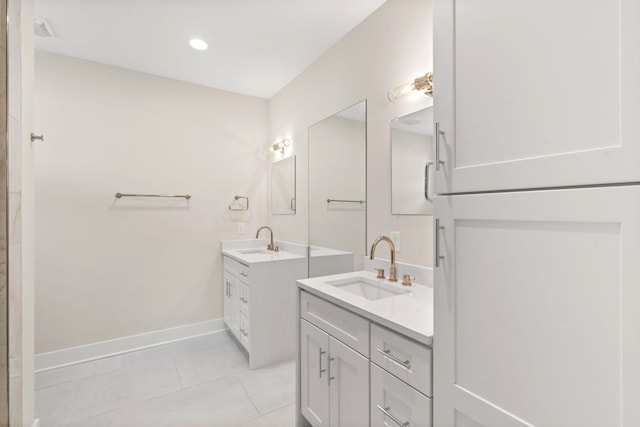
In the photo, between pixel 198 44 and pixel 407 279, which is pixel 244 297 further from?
pixel 198 44

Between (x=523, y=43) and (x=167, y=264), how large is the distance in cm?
307

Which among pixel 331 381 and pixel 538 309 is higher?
pixel 538 309

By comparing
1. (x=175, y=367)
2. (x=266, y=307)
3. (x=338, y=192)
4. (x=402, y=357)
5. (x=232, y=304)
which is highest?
(x=338, y=192)

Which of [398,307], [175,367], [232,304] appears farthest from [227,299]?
[398,307]

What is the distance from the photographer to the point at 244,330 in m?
2.46

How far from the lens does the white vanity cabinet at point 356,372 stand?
994 millimetres

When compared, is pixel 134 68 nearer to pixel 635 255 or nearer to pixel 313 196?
pixel 313 196

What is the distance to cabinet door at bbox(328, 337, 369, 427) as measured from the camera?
119cm

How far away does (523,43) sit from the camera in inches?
28.4

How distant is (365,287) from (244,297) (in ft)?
3.93

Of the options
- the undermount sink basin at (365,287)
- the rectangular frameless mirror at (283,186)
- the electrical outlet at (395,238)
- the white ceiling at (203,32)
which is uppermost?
the white ceiling at (203,32)

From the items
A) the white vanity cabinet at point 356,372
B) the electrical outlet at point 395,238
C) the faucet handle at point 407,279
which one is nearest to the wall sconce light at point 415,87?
the electrical outlet at point 395,238

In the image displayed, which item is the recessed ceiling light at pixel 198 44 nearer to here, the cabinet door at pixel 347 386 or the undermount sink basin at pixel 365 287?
the undermount sink basin at pixel 365 287

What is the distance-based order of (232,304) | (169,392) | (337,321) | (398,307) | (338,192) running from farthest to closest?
(232,304)
(338,192)
(169,392)
(337,321)
(398,307)
